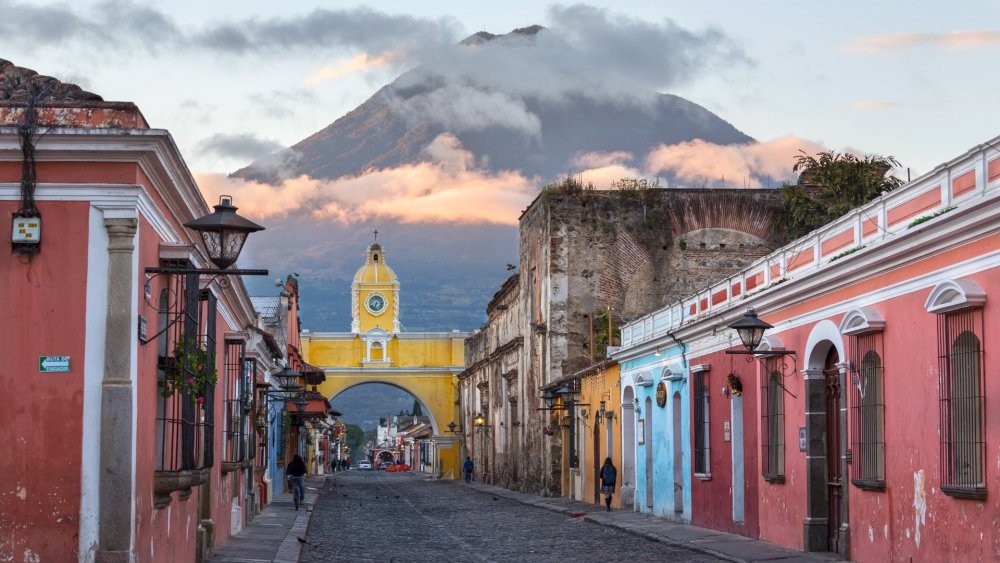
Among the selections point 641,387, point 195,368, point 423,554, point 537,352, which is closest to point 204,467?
point 195,368

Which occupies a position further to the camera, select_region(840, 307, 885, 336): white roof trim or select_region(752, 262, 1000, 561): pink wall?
select_region(840, 307, 885, 336): white roof trim

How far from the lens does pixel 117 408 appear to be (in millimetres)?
10344

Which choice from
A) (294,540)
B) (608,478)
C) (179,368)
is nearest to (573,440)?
(608,478)

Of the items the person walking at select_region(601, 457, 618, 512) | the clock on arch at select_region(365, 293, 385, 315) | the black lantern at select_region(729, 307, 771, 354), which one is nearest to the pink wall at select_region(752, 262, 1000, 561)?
the black lantern at select_region(729, 307, 771, 354)

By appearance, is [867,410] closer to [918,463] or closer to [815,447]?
[918,463]

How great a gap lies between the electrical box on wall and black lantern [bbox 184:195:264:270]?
114 cm

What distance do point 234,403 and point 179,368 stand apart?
31.4 ft

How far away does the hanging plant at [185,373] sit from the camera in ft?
39.2

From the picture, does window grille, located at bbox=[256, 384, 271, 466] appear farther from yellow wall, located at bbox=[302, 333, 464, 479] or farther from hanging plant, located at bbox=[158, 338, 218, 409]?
yellow wall, located at bbox=[302, 333, 464, 479]

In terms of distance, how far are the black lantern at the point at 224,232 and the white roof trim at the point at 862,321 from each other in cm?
714

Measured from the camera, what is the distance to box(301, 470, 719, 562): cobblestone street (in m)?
17.9

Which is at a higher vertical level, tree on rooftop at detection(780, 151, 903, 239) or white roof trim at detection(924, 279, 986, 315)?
tree on rooftop at detection(780, 151, 903, 239)

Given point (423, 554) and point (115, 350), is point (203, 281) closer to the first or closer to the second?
point (115, 350)

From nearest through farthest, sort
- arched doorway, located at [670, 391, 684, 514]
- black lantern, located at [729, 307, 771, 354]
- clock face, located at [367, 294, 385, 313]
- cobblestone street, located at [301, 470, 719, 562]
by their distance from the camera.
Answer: black lantern, located at [729, 307, 771, 354] < cobblestone street, located at [301, 470, 719, 562] < arched doorway, located at [670, 391, 684, 514] < clock face, located at [367, 294, 385, 313]
